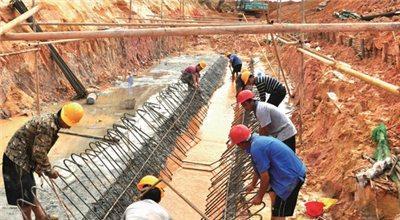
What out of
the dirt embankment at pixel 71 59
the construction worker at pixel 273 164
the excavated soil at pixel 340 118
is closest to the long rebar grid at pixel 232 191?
the construction worker at pixel 273 164

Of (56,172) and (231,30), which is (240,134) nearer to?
(231,30)

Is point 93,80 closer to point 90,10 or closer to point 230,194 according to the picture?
point 90,10

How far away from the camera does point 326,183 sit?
753 centimetres

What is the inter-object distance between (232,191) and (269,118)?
1.38 meters

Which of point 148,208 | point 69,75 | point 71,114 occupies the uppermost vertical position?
point 71,114

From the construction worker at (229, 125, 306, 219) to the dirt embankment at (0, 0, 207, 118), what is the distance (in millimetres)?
8003

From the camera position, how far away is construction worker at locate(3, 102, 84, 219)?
5.50 metres

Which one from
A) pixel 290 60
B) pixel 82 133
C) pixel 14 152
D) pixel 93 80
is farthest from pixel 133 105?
pixel 290 60

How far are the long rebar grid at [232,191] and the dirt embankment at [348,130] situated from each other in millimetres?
1150

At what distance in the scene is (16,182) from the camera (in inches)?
224

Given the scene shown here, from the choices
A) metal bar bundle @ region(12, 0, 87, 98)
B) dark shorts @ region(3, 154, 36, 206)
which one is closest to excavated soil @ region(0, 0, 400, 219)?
metal bar bundle @ region(12, 0, 87, 98)

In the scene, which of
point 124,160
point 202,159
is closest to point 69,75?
point 202,159

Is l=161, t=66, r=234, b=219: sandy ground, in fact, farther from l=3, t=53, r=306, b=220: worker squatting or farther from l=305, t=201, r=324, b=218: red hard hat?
l=3, t=53, r=306, b=220: worker squatting

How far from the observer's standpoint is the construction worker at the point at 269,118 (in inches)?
267
